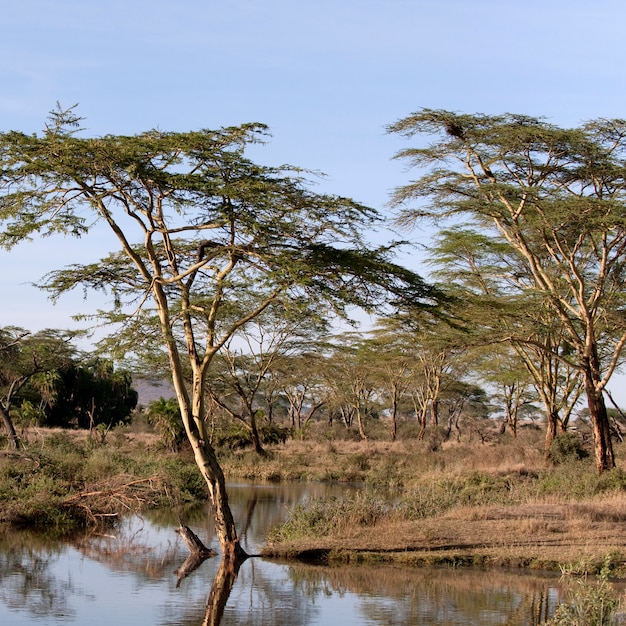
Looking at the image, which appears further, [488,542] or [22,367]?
[22,367]

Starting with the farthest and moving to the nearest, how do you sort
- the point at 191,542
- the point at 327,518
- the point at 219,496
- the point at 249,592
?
the point at 327,518
the point at 191,542
the point at 219,496
the point at 249,592

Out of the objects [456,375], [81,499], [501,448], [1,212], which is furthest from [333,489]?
[456,375]

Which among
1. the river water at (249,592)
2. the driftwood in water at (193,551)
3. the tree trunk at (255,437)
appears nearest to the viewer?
the river water at (249,592)

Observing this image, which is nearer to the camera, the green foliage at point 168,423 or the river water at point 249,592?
the river water at point 249,592

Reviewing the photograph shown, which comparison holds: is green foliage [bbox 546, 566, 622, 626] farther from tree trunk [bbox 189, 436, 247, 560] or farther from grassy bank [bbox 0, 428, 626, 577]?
tree trunk [bbox 189, 436, 247, 560]

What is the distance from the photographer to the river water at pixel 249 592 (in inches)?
366

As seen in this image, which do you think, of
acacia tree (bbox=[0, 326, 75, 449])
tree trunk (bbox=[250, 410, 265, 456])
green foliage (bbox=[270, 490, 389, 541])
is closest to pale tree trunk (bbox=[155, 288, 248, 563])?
green foliage (bbox=[270, 490, 389, 541])

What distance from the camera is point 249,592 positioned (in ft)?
34.7

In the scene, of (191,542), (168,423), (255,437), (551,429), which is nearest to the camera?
(191,542)

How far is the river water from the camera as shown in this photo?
930 cm

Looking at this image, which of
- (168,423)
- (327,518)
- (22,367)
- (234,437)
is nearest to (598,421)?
(327,518)

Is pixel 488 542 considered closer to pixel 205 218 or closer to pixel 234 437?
pixel 205 218

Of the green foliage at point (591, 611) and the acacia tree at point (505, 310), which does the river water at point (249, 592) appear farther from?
the acacia tree at point (505, 310)

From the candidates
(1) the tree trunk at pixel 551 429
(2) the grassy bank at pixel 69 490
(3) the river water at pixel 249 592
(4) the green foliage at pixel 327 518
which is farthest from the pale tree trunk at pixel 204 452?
(1) the tree trunk at pixel 551 429
